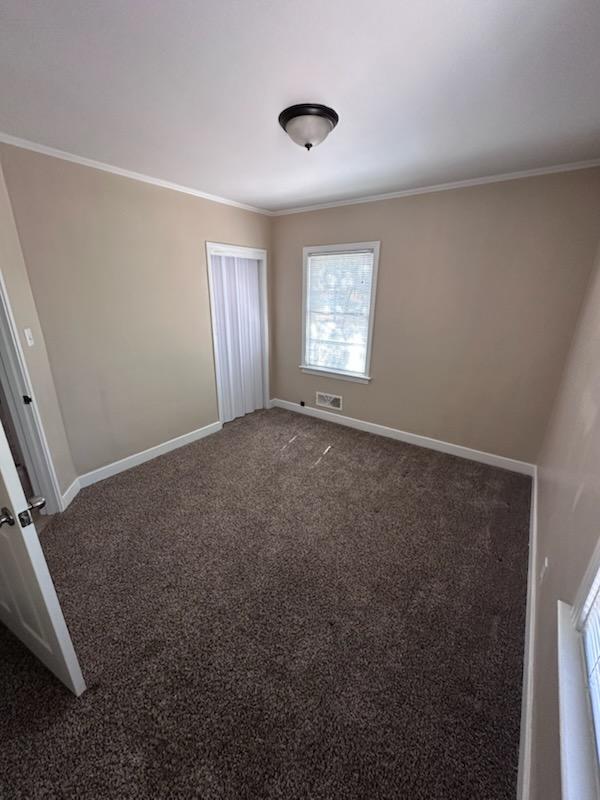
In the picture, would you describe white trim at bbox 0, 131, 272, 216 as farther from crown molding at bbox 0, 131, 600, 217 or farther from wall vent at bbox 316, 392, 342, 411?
wall vent at bbox 316, 392, 342, 411

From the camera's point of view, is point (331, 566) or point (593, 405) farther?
point (331, 566)

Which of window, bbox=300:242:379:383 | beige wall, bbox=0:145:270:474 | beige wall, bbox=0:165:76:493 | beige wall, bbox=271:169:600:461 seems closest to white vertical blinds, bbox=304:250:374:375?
window, bbox=300:242:379:383

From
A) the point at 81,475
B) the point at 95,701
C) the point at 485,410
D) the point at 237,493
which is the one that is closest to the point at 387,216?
the point at 485,410

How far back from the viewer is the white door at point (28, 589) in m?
1.05

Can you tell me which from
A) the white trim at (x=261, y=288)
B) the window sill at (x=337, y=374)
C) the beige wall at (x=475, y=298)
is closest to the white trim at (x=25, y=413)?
the white trim at (x=261, y=288)

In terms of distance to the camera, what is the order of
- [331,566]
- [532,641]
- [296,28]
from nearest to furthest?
1. [296,28]
2. [532,641]
3. [331,566]

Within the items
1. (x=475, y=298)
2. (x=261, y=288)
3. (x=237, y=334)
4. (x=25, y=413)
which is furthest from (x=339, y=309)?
(x=25, y=413)

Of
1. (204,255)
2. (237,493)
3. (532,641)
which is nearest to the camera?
(532,641)

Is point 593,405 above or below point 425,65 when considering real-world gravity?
below

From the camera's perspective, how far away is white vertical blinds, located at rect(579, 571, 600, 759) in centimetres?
79

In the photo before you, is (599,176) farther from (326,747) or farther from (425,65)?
(326,747)

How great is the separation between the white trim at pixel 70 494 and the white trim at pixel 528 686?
2.99 metres

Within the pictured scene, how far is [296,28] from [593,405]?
1989 mm

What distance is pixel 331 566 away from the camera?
200 centimetres
